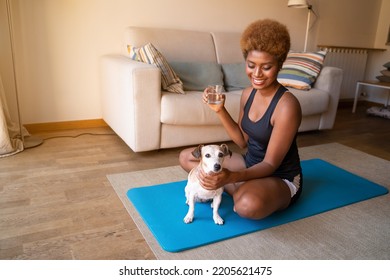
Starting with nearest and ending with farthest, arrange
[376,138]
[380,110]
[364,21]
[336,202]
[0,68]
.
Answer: [336,202]
[0,68]
[376,138]
[380,110]
[364,21]

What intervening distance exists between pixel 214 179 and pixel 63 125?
82.3 inches

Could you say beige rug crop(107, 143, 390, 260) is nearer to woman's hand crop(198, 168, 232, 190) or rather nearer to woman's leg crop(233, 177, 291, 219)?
woman's leg crop(233, 177, 291, 219)

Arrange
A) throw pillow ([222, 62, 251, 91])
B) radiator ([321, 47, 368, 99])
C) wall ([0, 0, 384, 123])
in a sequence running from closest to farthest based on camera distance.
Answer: wall ([0, 0, 384, 123]) < throw pillow ([222, 62, 251, 91]) < radiator ([321, 47, 368, 99])

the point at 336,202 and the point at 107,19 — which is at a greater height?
the point at 107,19

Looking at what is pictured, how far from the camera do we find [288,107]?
1.42 metres

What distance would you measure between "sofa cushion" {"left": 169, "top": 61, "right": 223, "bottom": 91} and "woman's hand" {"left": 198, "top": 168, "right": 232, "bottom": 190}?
1409 mm

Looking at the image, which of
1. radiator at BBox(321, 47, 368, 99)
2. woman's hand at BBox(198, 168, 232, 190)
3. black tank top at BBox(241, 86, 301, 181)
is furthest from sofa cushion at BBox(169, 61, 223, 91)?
→ radiator at BBox(321, 47, 368, 99)

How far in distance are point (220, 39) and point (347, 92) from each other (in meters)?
2.52

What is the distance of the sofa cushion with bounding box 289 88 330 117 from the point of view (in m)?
2.79

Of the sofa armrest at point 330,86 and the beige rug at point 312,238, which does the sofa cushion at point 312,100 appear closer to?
the sofa armrest at point 330,86

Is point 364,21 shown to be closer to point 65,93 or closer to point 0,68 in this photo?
point 65,93

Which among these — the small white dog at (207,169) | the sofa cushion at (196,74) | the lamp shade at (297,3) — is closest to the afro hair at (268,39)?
the small white dog at (207,169)

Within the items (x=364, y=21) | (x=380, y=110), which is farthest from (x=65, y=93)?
(x=364, y=21)

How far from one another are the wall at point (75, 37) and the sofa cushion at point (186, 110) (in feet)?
3.33
